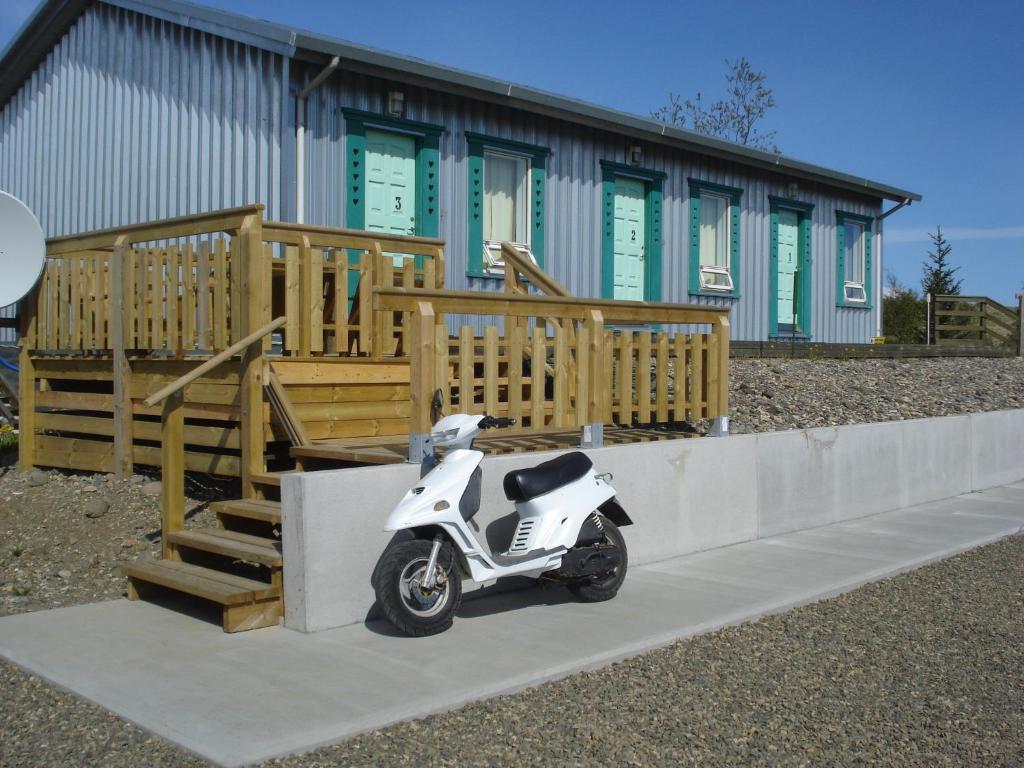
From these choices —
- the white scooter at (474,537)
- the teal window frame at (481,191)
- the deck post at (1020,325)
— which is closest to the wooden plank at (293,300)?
the white scooter at (474,537)

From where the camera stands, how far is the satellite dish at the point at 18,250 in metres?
8.87

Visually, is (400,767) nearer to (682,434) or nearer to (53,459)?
(682,434)

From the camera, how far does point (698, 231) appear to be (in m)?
16.1

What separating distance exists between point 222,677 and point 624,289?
11.0 metres

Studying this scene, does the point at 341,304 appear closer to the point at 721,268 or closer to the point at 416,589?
the point at 416,589

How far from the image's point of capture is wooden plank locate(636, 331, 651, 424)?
26.1ft

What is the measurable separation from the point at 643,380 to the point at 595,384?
649mm

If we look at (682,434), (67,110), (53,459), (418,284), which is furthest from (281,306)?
(67,110)

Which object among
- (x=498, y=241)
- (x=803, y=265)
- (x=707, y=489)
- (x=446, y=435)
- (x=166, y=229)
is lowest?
(x=707, y=489)

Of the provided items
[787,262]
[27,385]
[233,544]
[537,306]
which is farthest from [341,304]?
[787,262]

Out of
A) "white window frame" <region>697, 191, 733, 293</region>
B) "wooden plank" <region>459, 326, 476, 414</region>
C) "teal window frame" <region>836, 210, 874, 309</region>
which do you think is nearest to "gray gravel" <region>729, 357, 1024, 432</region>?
"white window frame" <region>697, 191, 733, 293</region>

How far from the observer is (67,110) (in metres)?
14.4

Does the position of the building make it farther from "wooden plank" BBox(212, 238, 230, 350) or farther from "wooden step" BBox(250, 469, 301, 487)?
"wooden step" BBox(250, 469, 301, 487)

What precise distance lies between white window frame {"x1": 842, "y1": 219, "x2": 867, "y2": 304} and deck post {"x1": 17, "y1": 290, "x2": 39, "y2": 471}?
562 inches
